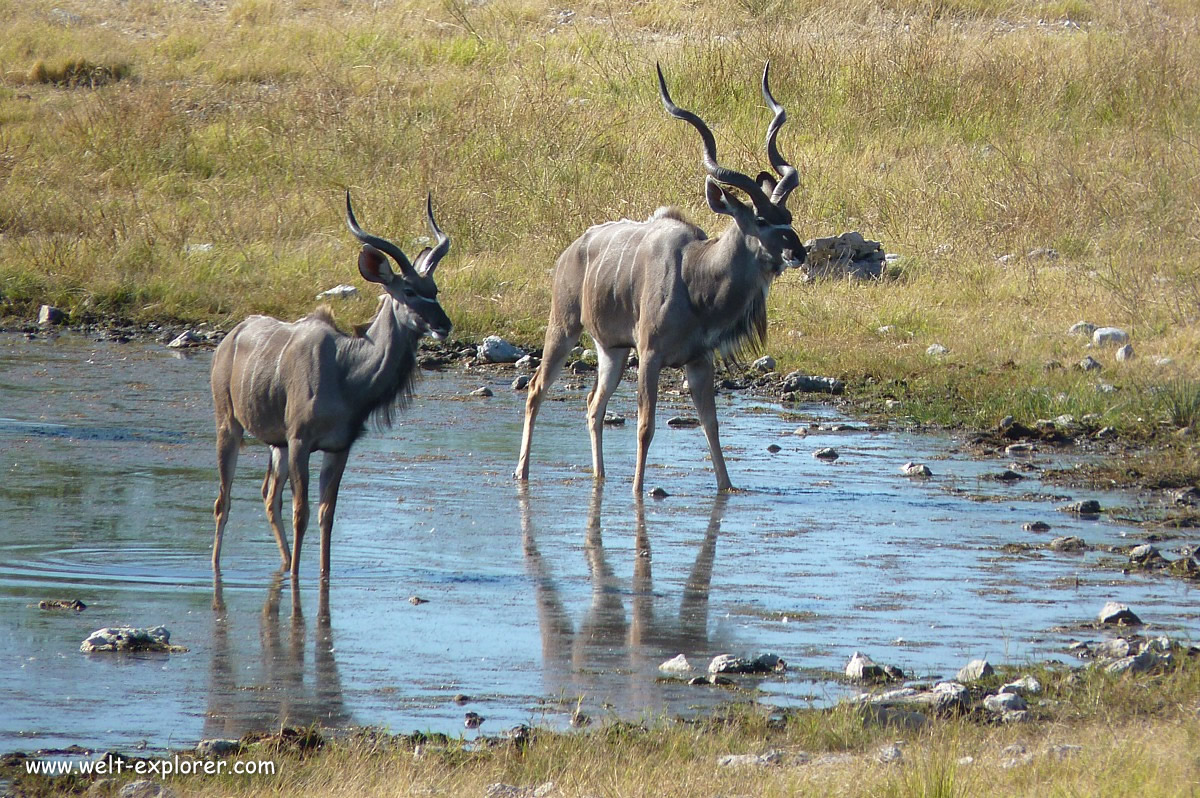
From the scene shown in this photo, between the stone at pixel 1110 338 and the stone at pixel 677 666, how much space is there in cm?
724

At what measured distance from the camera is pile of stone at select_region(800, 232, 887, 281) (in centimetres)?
1452

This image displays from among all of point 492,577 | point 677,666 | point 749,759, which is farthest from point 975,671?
point 492,577

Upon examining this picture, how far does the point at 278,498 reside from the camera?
7797 millimetres

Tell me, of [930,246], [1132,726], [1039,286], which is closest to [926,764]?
[1132,726]

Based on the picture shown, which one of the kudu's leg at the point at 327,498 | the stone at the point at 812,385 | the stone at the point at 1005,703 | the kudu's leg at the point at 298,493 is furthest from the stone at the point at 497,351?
the stone at the point at 1005,703

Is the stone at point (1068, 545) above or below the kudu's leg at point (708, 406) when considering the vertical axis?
below

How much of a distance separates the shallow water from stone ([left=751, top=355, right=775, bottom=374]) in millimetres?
1288

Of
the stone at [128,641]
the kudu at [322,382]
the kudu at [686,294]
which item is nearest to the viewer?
the stone at [128,641]

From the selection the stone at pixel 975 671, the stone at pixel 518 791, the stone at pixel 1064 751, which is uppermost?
the stone at pixel 1064 751

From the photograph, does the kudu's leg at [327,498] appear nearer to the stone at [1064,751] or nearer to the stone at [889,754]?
the stone at [889,754]

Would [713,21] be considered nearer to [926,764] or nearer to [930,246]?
[930,246]

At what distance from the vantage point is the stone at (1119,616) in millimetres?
6703

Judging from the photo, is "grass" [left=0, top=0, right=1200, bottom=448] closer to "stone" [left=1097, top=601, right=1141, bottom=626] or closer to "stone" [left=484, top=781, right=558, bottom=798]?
"stone" [left=1097, top=601, right=1141, bottom=626]

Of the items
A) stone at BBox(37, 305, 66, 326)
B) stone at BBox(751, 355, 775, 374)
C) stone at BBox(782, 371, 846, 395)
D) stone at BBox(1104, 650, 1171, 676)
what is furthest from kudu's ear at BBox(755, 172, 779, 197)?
stone at BBox(37, 305, 66, 326)
